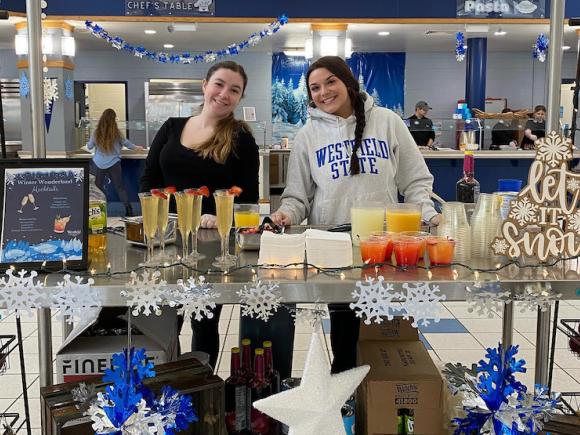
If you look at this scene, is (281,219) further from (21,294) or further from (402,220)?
(21,294)

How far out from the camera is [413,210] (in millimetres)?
2096

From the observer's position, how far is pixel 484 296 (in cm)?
175

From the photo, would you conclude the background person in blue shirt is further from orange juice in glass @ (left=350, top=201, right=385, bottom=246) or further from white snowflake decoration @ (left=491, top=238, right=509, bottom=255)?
white snowflake decoration @ (left=491, top=238, right=509, bottom=255)

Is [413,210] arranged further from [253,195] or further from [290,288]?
[253,195]

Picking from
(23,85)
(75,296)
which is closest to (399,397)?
(75,296)

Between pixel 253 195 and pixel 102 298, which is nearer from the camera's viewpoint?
pixel 102 298

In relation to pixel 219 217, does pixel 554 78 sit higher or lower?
higher

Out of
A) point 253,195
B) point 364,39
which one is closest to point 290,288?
point 253,195

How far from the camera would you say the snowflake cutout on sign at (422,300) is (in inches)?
67.7

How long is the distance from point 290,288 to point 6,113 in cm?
1609

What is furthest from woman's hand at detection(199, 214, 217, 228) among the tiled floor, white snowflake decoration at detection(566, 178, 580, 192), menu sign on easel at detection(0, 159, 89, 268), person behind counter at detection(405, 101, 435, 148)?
person behind counter at detection(405, 101, 435, 148)

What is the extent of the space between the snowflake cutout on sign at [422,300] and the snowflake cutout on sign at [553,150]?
539mm

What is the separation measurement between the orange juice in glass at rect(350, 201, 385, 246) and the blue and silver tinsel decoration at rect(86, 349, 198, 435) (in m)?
0.74

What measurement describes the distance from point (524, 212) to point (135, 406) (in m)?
1.22
